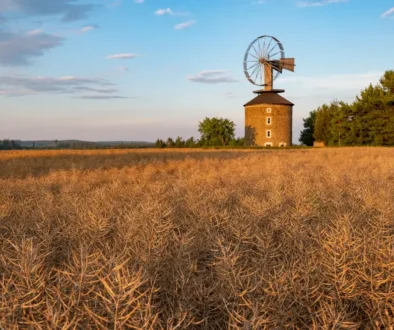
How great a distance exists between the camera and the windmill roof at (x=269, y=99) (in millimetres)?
63250

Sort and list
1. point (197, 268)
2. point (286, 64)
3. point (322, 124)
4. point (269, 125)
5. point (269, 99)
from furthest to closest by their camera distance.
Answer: point (322, 124), point (286, 64), point (269, 99), point (269, 125), point (197, 268)

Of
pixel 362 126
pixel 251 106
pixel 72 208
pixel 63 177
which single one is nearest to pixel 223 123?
pixel 251 106

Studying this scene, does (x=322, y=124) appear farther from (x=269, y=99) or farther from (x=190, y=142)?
(x=190, y=142)

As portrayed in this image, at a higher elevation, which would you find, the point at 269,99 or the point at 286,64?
the point at 286,64

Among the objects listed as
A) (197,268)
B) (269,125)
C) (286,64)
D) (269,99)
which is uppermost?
(286,64)

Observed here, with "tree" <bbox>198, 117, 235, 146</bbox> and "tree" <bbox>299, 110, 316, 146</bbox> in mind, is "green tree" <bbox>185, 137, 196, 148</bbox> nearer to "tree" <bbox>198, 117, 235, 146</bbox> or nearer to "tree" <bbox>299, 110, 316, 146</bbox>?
"tree" <bbox>198, 117, 235, 146</bbox>

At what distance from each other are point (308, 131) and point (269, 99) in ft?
52.4

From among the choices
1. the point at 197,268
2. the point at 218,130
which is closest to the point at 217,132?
the point at 218,130

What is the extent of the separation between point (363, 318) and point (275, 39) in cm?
6856

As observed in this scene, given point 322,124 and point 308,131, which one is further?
point 308,131

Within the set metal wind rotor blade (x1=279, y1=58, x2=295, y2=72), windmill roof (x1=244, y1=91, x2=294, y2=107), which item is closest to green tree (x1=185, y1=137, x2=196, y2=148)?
windmill roof (x1=244, y1=91, x2=294, y2=107)

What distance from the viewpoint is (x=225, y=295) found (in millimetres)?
2760

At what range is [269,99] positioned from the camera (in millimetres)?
63562

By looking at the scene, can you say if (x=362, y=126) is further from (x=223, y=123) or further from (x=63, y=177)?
(x=63, y=177)
